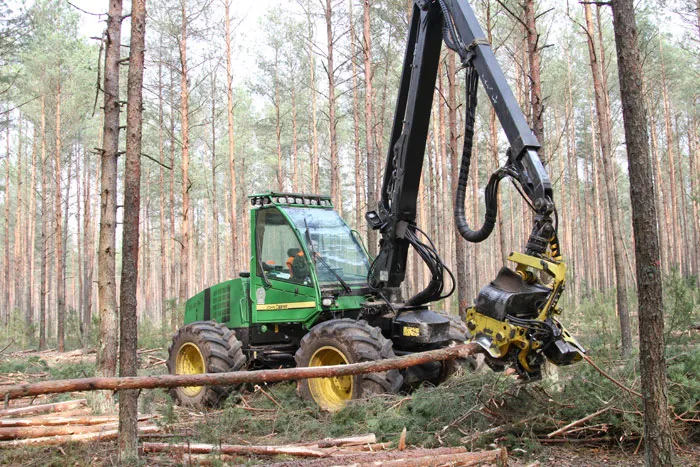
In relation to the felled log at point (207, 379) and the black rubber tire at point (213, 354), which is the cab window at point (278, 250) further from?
the felled log at point (207, 379)

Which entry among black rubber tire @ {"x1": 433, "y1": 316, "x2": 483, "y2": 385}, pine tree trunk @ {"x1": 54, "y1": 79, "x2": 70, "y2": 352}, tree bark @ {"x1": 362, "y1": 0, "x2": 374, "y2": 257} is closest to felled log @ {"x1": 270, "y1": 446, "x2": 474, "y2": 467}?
black rubber tire @ {"x1": 433, "y1": 316, "x2": 483, "y2": 385}

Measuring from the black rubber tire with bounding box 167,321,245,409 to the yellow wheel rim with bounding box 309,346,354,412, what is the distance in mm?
1389

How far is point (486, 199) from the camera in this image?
4645 millimetres

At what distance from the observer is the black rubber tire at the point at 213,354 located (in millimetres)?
7254

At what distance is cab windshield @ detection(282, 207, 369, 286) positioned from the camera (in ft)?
23.5

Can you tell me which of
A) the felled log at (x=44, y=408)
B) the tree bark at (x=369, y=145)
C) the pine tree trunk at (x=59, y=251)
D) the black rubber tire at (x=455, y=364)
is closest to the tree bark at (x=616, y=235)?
the black rubber tire at (x=455, y=364)

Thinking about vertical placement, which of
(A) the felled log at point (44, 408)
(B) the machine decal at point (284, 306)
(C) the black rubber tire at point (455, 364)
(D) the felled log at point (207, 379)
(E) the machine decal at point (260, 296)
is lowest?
(A) the felled log at point (44, 408)

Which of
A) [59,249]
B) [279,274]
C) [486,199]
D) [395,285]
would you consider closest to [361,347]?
[395,285]

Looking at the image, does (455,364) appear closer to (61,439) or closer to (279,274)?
(279,274)

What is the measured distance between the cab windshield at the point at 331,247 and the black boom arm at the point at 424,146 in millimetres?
534

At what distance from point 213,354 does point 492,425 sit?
3.87 meters

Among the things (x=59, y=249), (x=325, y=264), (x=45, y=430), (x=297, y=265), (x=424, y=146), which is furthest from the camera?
(x=59, y=249)

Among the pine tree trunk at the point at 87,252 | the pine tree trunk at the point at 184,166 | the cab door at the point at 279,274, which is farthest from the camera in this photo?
the pine tree trunk at the point at 87,252

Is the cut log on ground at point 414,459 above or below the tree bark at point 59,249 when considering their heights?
below
